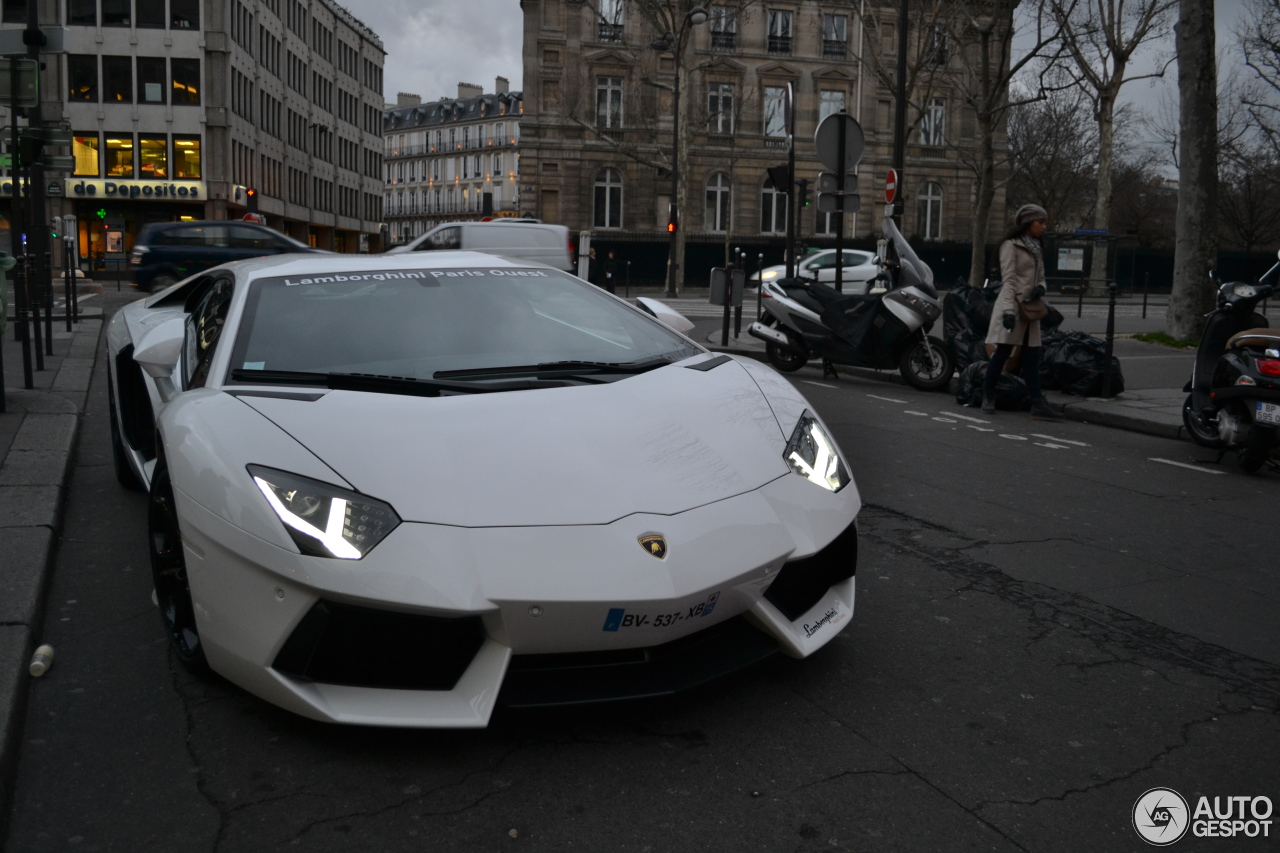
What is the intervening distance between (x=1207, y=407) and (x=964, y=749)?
5784 millimetres

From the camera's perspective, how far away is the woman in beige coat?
944 cm

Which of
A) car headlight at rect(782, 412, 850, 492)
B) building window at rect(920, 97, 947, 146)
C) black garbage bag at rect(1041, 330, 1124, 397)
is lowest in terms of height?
black garbage bag at rect(1041, 330, 1124, 397)

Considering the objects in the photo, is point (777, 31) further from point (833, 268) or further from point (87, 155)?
point (87, 155)

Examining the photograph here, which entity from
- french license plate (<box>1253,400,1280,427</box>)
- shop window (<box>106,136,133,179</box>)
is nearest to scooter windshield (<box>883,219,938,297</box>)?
french license plate (<box>1253,400,1280,427</box>)

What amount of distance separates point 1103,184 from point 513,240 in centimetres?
2499

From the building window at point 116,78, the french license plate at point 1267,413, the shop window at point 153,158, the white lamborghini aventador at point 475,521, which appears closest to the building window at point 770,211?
the shop window at point 153,158

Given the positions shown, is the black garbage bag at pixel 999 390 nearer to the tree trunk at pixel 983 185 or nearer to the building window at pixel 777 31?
the tree trunk at pixel 983 185

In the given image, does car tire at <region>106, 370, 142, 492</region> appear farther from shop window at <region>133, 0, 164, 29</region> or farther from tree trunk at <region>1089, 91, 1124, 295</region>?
shop window at <region>133, 0, 164, 29</region>

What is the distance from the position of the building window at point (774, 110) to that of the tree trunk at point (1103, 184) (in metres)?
16.5

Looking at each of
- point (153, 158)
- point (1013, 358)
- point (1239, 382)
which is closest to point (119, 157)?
point (153, 158)

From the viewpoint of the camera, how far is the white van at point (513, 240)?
2436 centimetres

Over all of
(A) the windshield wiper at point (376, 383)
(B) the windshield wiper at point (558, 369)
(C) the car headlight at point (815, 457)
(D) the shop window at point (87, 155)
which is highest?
(D) the shop window at point (87, 155)

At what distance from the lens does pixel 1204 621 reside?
398 cm

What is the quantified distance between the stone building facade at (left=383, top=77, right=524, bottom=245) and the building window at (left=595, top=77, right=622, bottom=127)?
6008 centimetres
